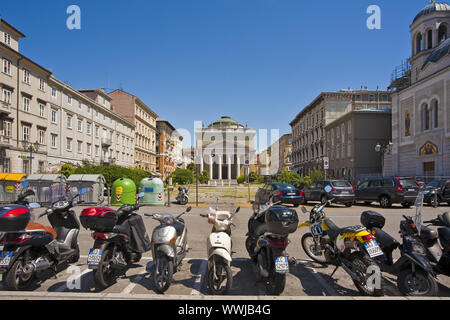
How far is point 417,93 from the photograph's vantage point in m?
31.5

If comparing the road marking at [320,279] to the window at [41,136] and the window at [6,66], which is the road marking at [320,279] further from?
the window at [41,136]

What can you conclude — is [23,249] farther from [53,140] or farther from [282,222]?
[53,140]

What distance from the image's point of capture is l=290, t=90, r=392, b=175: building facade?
169 feet

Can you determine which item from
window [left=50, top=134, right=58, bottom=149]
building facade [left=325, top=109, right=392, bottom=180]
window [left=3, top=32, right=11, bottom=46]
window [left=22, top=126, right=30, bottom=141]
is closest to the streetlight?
window [left=22, top=126, right=30, bottom=141]

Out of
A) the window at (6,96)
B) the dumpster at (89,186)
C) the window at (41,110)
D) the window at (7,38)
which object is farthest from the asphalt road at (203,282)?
the window at (7,38)

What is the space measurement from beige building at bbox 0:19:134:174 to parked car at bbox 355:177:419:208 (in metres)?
27.8

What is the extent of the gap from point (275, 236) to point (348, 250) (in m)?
1.10

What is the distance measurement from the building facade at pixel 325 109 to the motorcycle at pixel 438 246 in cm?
4300

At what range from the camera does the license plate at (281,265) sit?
373cm

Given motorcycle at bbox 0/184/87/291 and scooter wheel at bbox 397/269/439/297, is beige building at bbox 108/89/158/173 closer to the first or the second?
motorcycle at bbox 0/184/87/291

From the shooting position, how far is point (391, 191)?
15469 millimetres

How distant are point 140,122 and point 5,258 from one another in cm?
6078
